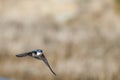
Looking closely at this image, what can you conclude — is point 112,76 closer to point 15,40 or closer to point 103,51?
point 103,51

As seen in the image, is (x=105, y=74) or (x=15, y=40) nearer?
(x=105, y=74)

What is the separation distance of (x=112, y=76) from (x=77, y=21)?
368cm

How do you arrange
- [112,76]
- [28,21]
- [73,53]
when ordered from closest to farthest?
[112,76] → [73,53] → [28,21]

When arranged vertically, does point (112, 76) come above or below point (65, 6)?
below

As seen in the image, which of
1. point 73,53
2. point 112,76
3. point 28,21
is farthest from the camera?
point 28,21

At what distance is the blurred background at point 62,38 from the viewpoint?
20.5m

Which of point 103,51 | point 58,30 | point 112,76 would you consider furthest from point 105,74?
point 58,30

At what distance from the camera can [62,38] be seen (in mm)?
21969

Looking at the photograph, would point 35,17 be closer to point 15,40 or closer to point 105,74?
point 15,40

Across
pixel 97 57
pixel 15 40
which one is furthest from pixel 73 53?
pixel 15 40

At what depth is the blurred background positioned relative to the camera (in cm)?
2045

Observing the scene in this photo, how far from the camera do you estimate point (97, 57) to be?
21016 millimetres

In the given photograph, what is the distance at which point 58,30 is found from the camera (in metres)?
22.3

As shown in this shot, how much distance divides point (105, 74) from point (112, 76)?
227 mm
